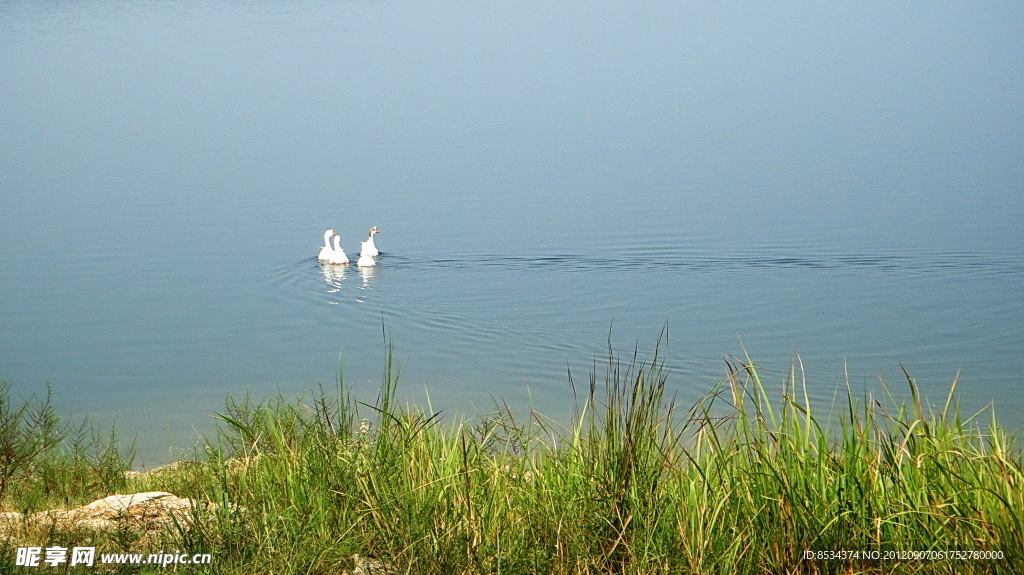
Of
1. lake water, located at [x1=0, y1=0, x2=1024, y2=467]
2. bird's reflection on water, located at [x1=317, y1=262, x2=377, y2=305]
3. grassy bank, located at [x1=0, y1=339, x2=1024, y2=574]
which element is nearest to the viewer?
grassy bank, located at [x1=0, y1=339, x2=1024, y2=574]

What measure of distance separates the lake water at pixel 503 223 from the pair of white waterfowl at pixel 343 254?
0.66 ft

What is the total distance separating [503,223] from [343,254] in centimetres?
315

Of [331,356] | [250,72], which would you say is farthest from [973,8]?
[331,356]

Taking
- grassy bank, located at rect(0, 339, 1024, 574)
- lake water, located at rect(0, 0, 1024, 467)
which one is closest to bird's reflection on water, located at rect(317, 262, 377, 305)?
lake water, located at rect(0, 0, 1024, 467)

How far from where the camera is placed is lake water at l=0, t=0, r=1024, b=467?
1232 centimetres

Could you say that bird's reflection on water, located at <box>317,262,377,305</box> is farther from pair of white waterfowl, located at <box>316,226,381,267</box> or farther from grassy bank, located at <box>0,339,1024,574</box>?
grassy bank, located at <box>0,339,1024,574</box>

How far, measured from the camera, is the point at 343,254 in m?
16.9

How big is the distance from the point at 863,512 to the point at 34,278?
14612mm

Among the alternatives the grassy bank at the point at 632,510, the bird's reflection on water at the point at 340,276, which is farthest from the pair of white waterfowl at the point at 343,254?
the grassy bank at the point at 632,510

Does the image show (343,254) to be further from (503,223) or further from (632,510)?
(632,510)

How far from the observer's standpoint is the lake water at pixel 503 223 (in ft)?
40.4

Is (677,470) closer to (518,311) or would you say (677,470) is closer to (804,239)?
(518,311)

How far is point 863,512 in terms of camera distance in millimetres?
4398

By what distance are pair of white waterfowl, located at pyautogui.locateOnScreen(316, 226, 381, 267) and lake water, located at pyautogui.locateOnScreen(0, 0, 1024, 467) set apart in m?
0.20
